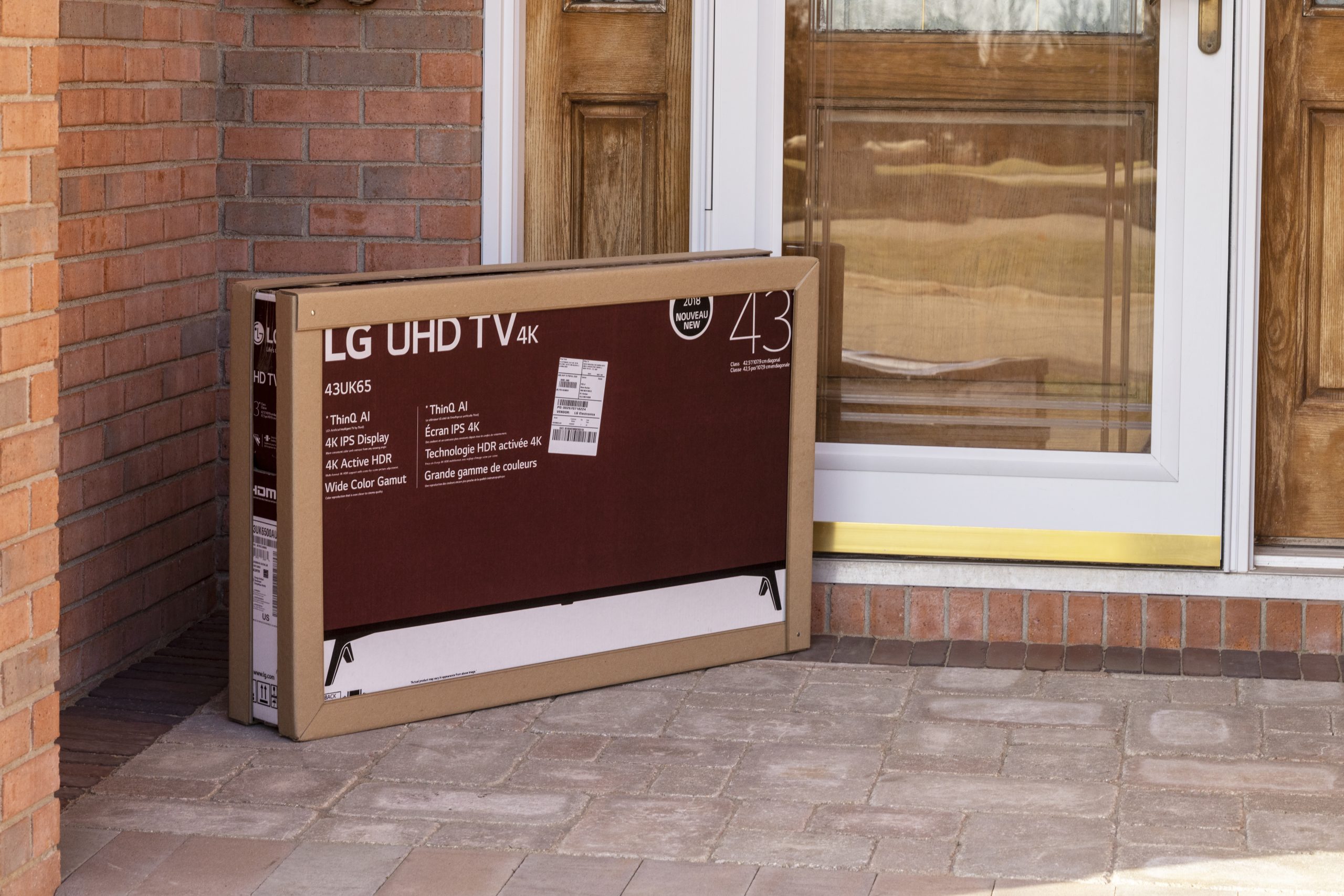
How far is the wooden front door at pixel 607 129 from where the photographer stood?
156 inches

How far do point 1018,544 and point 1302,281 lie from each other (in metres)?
0.84

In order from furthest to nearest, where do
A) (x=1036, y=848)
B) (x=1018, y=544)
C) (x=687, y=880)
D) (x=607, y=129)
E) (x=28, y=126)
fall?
1. (x=607, y=129)
2. (x=1018, y=544)
3. (x=1036, y=848)
4. (x=687, y=880)
5. (x=28, y=126)

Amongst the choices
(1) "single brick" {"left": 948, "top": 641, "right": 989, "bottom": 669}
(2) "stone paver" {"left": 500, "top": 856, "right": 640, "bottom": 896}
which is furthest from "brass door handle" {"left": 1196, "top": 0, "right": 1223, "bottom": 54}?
(2) "stone paver" {"left": 500, "top": 856, "right": 640, "bottom": 896}

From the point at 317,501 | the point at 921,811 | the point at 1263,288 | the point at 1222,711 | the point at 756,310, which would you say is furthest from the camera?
the point at 1263,288

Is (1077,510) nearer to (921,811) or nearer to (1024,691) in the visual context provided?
(1024,691)

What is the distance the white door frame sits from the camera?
369cm

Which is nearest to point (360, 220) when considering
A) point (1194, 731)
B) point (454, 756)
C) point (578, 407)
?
point (578, 407)

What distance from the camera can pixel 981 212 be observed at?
384 centimetres

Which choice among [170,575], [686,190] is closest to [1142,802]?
[686,190]

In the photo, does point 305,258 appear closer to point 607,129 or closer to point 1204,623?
point 607,129

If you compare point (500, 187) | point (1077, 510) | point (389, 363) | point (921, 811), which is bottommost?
point (921, 811)

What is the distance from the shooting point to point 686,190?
3.99m

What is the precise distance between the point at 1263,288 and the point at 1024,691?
1.07m

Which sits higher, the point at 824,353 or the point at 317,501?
the point at 824,353
